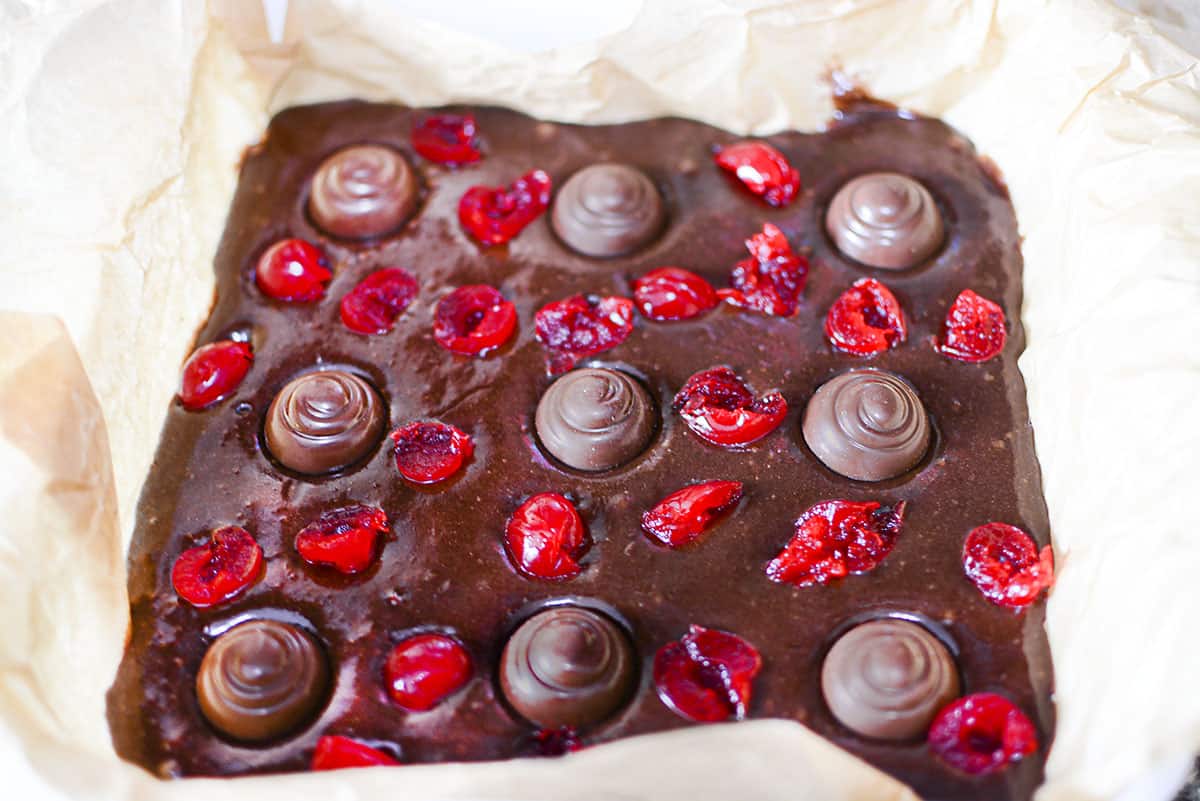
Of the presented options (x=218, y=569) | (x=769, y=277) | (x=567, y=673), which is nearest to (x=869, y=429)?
(x=769, y=277)

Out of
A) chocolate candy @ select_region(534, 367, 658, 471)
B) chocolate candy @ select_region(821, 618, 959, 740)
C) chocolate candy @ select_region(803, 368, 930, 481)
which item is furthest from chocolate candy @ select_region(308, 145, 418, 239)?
chocolate candy @ select_region(821, 618, 959, 740)

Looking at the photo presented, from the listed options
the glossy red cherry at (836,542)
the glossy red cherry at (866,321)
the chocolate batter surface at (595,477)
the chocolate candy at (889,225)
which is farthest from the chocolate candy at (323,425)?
the chocolate candy at (889,225)

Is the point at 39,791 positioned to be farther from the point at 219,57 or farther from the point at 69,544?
the point at 219,57

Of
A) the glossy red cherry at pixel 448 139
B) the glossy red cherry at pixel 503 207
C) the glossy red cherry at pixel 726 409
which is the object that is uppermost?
the glossy red cherry at pixel 448 139

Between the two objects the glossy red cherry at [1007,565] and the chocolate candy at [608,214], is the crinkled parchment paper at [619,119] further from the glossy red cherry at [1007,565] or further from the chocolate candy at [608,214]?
the chocolate candy at [608,214]

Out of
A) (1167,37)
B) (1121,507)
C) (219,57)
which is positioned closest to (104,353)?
(219,57)

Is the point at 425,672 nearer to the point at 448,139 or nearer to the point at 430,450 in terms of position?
the point at 430,450
